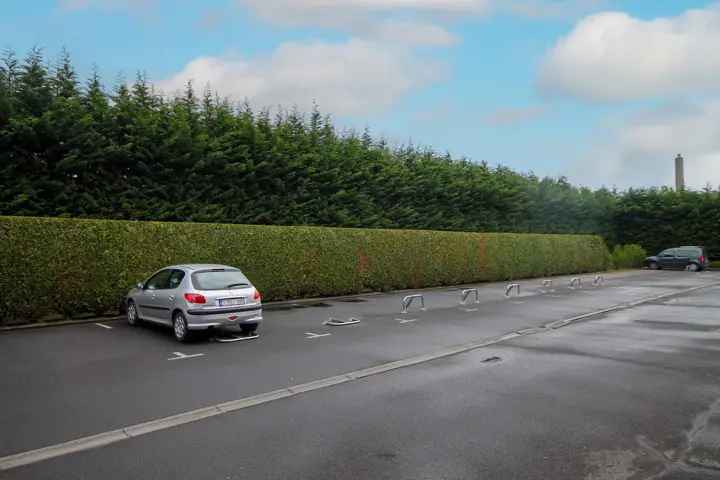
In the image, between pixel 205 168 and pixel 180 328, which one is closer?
pixel 180 328

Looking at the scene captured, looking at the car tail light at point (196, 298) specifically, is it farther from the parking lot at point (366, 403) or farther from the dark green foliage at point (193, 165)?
the dark green foliage at point (193, 165)

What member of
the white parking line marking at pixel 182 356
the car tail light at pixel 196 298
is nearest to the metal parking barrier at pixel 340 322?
the car tail light at pixel 196 298

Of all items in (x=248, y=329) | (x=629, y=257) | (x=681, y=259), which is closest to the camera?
(x=248, y=329)

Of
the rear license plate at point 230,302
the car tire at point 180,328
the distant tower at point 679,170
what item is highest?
the distant tower at point 679,170

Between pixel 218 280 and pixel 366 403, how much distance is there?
547 centimetres

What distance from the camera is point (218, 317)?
10695 millimetres

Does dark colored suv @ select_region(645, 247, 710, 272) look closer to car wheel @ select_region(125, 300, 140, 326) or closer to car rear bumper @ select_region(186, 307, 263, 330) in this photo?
car rear bumper @ select_region(186, 307, 263, 330)

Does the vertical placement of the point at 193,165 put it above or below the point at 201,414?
above

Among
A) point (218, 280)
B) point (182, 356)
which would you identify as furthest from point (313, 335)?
point (182, 356)

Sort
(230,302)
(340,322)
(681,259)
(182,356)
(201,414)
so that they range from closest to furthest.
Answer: (201,414), (182,356), (230,302), (340,322), (681,259)

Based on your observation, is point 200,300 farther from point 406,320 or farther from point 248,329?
point 406,320

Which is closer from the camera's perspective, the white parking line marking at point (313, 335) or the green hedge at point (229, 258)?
the white parking line marking at point (313, 335)

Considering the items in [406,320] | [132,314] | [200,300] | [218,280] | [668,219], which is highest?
[668,219]

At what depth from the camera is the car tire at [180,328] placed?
419 inches
